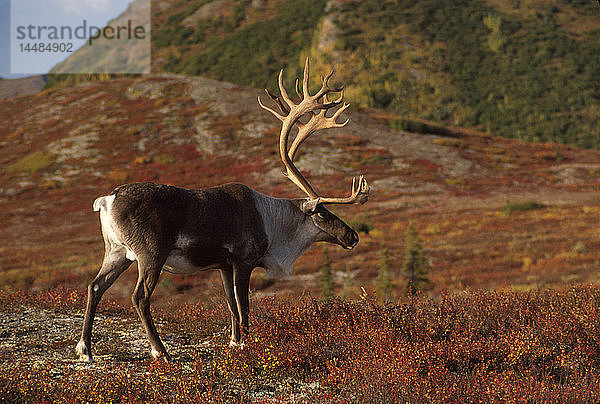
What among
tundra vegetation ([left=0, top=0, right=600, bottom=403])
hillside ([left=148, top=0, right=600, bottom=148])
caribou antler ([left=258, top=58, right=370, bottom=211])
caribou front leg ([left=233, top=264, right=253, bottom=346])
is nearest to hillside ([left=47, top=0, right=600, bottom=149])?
hillside ([left=148, top=0, right=600, bottom=148])

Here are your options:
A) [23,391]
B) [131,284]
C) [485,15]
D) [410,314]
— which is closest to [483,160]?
[131,284]

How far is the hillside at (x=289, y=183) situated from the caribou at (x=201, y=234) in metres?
3.46

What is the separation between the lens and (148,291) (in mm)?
5500

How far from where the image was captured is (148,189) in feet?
18.5

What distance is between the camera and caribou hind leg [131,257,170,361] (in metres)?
5.50

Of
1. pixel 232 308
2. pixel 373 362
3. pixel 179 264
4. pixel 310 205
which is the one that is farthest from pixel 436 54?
pixel 373 362

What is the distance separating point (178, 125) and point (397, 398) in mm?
41391

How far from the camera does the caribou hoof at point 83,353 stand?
5.68m

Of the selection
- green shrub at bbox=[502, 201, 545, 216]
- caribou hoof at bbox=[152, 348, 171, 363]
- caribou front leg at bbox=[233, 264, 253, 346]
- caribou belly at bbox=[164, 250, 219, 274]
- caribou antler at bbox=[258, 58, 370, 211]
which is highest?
caribou antler at bbox=[258, 58, 370, 211]

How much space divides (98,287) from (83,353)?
0.74m

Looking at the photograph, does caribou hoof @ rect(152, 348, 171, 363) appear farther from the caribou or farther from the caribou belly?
the caribou belly

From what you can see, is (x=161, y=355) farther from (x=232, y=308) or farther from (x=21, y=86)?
(x=21, y=86)

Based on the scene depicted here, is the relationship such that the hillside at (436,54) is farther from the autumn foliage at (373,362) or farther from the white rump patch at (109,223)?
the white rump patch at (109,223)

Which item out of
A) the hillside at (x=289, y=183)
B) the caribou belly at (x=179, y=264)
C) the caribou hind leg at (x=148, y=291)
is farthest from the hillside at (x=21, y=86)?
the caribou hind leg at (x=148, y=291)
